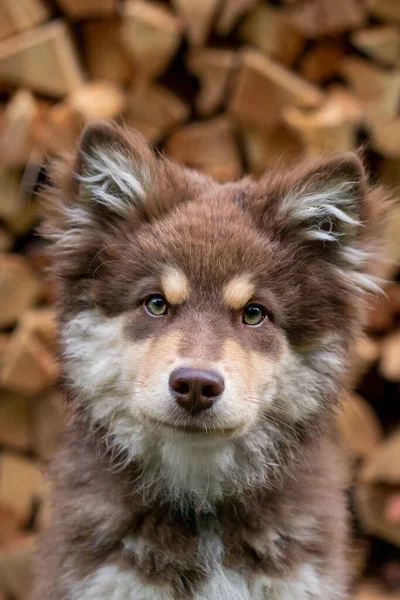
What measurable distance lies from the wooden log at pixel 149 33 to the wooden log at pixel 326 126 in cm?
50

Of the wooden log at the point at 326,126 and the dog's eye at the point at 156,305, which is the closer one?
the dog's eye at the point at 156,305

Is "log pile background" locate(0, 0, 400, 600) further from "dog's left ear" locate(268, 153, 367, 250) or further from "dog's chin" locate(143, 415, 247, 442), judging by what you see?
"dog's chin" locate(143, 415, 247, 442)

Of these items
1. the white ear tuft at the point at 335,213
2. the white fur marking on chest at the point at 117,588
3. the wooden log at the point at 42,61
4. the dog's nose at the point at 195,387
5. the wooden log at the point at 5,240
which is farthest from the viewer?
the wooden log at the point at 5,240

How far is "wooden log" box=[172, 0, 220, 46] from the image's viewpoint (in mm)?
3006

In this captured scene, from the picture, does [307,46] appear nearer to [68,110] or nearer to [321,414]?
[68,110]

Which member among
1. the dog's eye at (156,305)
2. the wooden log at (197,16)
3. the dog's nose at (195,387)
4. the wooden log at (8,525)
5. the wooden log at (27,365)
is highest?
the wooden log at (197,16)

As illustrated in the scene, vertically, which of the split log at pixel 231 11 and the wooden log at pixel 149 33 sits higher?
the split log at pixel 231 11

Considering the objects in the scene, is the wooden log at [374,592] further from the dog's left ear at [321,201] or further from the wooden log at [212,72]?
the wooden log at [212,72]

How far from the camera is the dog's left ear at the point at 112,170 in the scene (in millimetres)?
2191

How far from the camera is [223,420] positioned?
1982 mm

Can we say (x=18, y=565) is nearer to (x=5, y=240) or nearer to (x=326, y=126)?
(x=5, y=240)

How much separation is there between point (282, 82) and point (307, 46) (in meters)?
0.28

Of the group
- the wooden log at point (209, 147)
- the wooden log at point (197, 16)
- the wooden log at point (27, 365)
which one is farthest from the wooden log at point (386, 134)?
the wooden log at point (27, 365)

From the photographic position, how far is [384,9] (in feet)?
10.0
